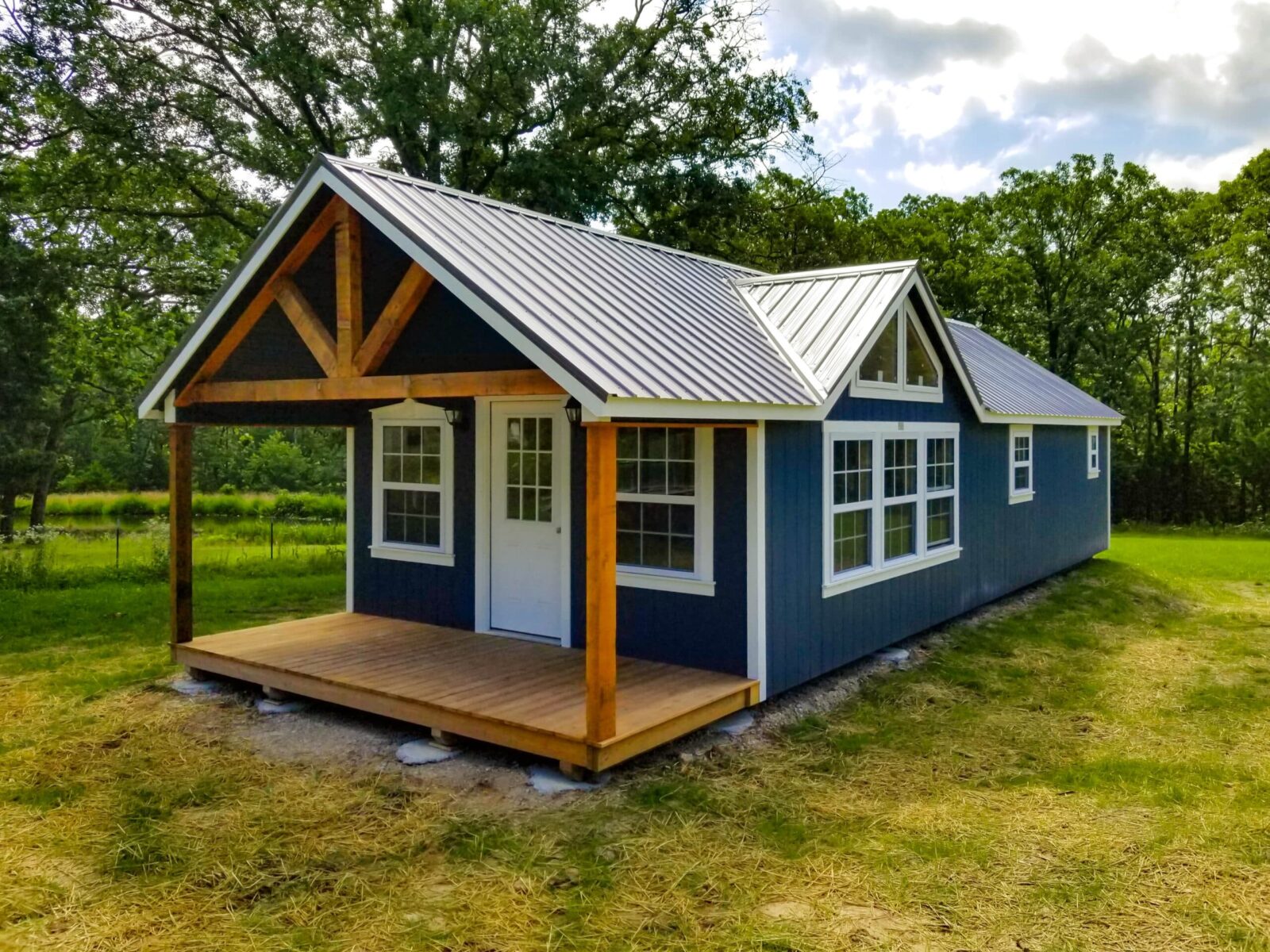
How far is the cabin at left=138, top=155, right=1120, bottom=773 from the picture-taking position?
5.29 m

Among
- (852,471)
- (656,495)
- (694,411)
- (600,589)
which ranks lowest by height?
(600,589)

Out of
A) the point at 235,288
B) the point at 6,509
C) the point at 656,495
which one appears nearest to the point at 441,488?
the point at 656,495

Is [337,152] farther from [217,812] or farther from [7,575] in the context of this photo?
[217,812]

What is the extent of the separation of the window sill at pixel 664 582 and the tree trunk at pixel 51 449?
18.0 metres

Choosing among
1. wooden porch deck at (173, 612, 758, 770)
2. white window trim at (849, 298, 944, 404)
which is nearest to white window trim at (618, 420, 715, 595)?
wooden porch deck at (173, 612, 758, 770)

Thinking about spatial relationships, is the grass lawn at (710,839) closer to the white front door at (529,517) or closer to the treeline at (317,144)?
the white front door at (529,517)

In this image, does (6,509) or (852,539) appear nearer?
(852,539)

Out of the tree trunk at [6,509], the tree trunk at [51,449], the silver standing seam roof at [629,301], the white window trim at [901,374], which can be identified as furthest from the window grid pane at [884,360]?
the tree trunk at [6,509]

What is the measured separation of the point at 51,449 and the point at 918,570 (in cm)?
2126

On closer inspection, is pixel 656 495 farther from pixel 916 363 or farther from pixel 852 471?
pixel 916 363

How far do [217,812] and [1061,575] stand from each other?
11.7m

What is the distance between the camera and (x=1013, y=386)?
40.1 ft

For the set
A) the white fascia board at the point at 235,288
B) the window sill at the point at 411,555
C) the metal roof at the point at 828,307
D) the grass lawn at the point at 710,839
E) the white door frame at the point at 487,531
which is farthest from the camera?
the window sill at the point at 411,555

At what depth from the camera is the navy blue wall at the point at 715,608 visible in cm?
625
